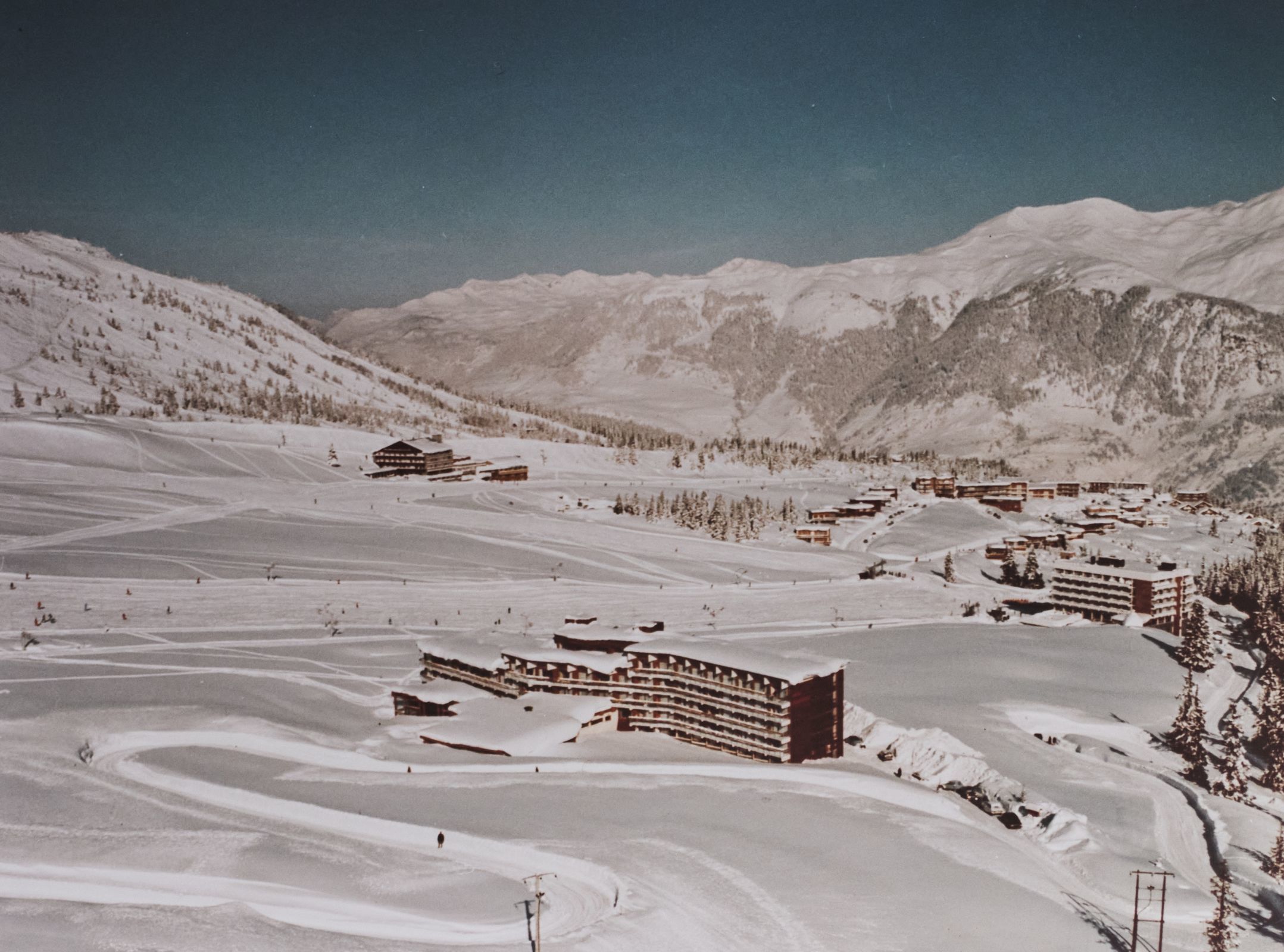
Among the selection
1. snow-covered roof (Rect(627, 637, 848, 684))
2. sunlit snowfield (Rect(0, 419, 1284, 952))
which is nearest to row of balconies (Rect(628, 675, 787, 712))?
snow-covered roof (Rect(627, 637, 848, 684))

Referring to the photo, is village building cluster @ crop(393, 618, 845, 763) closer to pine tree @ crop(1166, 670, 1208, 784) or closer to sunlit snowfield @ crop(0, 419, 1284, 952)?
sunlit snowfield @ crop(0, 419, 1284, 952)

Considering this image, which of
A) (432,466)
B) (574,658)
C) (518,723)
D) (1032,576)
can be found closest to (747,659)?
(574,658)

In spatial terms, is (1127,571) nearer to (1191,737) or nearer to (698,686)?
(1191,737)

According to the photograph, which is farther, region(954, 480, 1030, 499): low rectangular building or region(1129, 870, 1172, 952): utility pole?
region(954, 480, 1030, 499): low rectangular building

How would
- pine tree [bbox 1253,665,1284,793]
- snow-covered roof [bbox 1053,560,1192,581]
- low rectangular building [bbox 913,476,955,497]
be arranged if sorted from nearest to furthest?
pine tree [bbox 1253,665,1284,793] < snow-covered roof [bbox 1053,560,1192,581] < low rectangular building [bbox 913,476,955,497]

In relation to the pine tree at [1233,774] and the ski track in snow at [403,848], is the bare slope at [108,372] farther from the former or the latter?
the pine tree at [1233,774]

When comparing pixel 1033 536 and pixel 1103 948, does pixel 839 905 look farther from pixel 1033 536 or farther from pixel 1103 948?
pixel 1033 536

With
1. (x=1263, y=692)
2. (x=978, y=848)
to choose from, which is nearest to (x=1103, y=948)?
(x=978, y=848)
